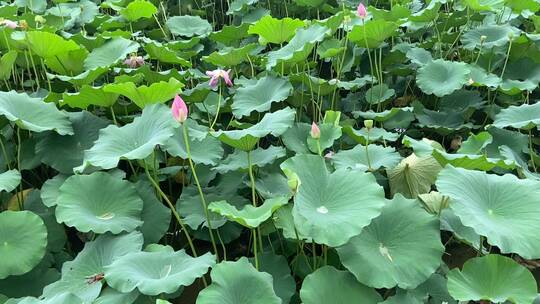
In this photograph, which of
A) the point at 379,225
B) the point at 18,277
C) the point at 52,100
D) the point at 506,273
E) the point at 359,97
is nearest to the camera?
the point at 506,273

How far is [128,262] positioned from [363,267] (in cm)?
52

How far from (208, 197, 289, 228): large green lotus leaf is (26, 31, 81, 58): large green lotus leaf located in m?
0.98

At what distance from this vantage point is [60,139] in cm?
176

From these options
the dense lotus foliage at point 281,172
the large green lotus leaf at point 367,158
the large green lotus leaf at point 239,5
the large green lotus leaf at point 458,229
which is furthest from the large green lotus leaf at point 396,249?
the large green lotus leaf at point 239,5

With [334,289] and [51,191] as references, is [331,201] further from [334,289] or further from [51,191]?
[51,191]

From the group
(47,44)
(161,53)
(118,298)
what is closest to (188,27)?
(161,53)

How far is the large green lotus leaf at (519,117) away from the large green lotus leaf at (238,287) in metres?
0.99

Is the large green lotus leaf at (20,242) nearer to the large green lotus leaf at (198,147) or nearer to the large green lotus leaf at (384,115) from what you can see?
the large green lotus leaf at (198,147)

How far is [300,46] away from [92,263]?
3.55ft

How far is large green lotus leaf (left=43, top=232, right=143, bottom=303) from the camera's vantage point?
4.26ft

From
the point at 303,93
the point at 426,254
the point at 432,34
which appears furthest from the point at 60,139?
the point at 432,34

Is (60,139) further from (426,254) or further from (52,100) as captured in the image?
(426,254)

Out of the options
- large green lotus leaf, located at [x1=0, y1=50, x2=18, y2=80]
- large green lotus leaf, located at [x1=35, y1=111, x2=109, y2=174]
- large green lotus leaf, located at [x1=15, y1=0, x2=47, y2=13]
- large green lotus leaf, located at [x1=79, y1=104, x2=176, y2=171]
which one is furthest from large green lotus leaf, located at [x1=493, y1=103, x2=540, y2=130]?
large green lotus leaf, located at [x1=15, y1=0, x2=47, y2=13]

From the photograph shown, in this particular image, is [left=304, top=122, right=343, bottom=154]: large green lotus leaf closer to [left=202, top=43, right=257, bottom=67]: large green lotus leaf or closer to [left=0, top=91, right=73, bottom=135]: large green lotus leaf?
[left=202, top=43, right=257, bottom=67]: large green lotus leaf
